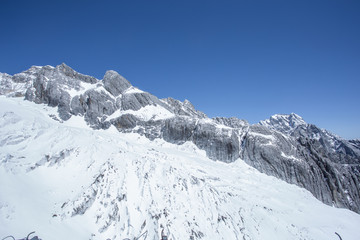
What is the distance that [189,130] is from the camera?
55.6m

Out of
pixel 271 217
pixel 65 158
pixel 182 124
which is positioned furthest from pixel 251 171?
pixel 65 158

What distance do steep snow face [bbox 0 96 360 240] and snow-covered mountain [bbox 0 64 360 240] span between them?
12 cm

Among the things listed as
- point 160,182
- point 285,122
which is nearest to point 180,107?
point 160,182

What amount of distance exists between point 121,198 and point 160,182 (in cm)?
610

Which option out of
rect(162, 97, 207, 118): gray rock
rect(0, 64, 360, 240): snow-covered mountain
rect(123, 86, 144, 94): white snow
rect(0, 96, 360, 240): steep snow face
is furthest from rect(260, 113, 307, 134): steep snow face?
rect(0, 96, 360, 240): steep snow face

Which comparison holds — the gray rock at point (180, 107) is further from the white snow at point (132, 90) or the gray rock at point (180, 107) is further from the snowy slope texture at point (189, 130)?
the white snow at point (132, 90)

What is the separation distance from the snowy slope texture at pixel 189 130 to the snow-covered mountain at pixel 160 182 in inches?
11.3

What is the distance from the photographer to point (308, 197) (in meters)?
38.9

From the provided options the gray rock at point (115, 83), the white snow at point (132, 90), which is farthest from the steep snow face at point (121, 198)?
the white snow at point (132, 90)

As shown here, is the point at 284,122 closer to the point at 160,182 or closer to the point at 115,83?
the point at 115,83

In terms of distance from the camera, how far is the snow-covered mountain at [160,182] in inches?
824

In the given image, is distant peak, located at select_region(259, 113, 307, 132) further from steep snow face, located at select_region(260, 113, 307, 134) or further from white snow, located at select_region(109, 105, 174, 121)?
white snow, located at select_region(109, 105, 174, 121)

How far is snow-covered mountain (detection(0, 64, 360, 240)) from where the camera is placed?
20.9 m

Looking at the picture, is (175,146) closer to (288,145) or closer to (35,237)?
(288,145)
